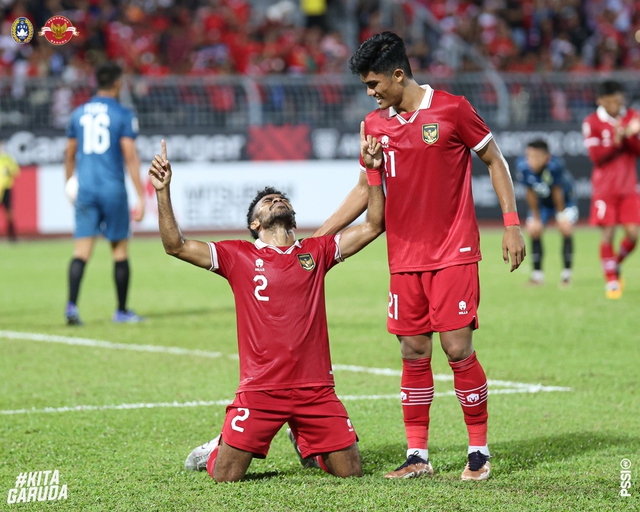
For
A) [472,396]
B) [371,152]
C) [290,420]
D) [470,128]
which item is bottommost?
[290,420]

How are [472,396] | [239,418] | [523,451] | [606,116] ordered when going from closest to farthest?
[239,418]
[472,396]
[523,451]
[606,116]

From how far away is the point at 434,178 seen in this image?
489 centimetres

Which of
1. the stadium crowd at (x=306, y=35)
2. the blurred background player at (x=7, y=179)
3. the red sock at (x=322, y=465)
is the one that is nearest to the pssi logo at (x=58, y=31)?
the red sock at (x=322, y=465)

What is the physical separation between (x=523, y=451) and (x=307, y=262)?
1480 mm

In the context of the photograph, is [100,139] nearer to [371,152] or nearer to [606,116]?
[606,116]

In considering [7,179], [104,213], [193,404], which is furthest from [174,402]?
[7,179]

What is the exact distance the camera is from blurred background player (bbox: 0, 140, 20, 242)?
63.4 ft

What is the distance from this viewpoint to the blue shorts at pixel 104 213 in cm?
987

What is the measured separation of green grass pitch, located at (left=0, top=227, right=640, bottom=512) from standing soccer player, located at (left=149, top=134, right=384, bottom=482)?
14cm

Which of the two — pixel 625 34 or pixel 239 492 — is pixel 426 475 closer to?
pixel 239 492

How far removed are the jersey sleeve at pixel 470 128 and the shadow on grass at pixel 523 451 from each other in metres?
1.52

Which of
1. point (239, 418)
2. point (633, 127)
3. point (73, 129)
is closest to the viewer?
point (239, 418)

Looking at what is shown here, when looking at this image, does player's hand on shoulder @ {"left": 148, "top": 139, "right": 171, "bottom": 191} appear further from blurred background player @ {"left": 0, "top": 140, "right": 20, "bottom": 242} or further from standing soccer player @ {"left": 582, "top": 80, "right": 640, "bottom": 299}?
blurred background player @ {"left": 0, "top": 140, "right": 20, "bottom": 242}

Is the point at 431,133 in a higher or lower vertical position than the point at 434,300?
higher
